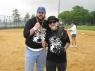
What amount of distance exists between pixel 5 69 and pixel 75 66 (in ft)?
8.08

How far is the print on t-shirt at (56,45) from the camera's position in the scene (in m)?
6.40

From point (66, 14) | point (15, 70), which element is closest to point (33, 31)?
point (15, 70)

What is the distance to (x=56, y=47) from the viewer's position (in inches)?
252

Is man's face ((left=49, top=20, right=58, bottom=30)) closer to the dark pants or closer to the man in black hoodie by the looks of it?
the man in black hoodie

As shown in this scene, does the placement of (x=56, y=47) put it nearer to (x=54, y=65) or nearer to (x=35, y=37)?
(x=54, y=65)

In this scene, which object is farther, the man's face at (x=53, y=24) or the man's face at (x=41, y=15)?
the man's face at (x=41, y=15)

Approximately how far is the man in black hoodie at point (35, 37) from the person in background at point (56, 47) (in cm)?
22

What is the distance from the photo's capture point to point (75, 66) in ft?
38.3

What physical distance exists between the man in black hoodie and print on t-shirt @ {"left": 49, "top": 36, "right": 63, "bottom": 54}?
308 millimetres

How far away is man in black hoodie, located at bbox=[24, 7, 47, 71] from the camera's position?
6.55 meters

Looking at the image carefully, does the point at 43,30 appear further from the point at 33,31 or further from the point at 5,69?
the point at 5,69

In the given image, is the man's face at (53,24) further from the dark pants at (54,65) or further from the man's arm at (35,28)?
the dark pants at (54,65)

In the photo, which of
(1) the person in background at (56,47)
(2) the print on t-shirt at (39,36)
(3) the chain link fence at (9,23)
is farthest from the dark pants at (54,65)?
(3) the chain link fence at (9,23)

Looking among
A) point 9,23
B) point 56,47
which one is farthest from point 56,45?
point 9,23
